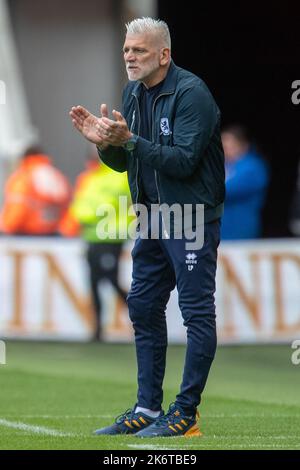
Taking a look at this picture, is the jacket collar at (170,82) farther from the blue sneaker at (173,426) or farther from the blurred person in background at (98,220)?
the blurred person in background at (98,220)

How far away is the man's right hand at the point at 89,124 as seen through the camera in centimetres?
790

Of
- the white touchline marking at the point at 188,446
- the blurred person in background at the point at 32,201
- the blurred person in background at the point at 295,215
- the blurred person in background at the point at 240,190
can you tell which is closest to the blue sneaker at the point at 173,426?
the white touchline marking at the point at 188,446

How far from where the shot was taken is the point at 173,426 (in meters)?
7.91

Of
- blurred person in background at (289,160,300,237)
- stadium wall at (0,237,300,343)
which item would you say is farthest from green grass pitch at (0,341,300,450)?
blurred person in background at (289,160,300,237)

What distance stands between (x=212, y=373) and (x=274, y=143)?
13447mm

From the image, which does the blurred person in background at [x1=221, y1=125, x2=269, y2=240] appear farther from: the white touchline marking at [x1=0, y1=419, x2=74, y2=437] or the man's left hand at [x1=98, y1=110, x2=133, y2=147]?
the man's left hand at [x1=98, y1=110, x2=133, y2=147]

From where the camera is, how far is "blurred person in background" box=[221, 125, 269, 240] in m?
15.4

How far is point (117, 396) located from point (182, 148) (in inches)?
126

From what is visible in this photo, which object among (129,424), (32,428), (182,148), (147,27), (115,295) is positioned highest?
(147,27)

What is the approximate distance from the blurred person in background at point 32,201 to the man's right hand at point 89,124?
8665 mm

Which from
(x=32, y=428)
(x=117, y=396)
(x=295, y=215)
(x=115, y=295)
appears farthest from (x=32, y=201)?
(x=32, y=428)

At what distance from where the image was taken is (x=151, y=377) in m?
8.21

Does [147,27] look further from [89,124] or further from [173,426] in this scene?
[173,426]

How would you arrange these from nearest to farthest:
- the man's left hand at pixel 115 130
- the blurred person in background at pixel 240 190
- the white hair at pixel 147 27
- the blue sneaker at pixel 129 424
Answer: the man's left hand at pixel 115 130 < the white hair at pixel 147 27 < the blue sneaker at pixel 129 424 < the blurred person in background at pixel 240 190
